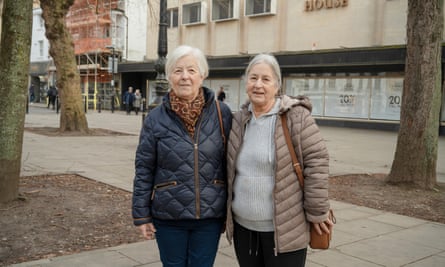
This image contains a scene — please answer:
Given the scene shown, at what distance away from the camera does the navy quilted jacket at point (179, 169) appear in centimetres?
265

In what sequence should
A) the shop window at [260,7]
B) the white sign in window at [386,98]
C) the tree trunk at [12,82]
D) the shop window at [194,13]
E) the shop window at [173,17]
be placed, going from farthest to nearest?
the shop window at [173,17] → the shop window at [194,13] → the shop window at [260,7] → the white sign in window at [386,98] → the tree trunk at [12,82]

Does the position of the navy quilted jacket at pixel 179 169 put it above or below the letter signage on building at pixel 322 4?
below

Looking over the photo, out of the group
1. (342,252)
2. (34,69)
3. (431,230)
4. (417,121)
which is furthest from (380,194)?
(34,69)

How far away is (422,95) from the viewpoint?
791cm

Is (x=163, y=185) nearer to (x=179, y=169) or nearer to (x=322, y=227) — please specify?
(x=179, y=169)

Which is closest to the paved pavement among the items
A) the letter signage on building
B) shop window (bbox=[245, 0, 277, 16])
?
the letter signage on building

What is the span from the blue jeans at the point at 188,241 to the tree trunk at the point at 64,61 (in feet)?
43.9

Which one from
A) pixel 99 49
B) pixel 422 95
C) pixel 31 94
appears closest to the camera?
pixel 422 95

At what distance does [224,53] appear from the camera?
28078 millimetres

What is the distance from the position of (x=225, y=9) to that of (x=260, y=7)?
115 inches

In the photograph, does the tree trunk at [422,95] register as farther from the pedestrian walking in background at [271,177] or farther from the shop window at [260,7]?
the shop window at [260,7]

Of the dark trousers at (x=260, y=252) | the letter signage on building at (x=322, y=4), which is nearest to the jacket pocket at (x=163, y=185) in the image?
the dark trousers at (x=260, y=252)

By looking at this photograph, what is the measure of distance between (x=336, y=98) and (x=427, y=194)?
54.3 feet

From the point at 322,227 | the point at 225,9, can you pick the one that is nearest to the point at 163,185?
→ the point at 322,227
